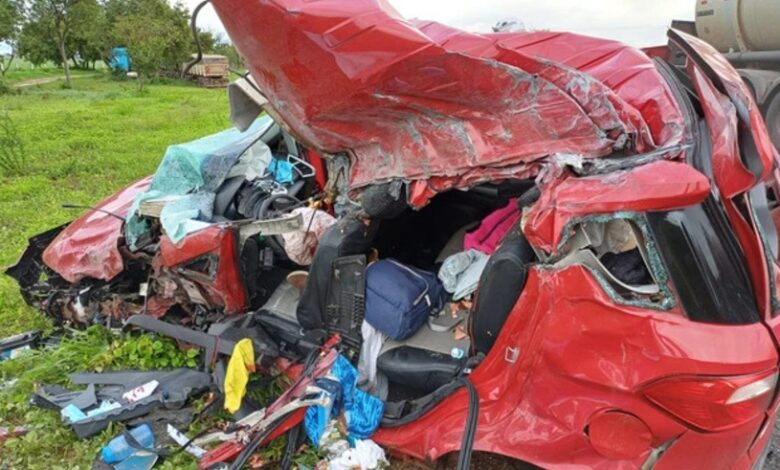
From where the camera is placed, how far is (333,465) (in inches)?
90.0

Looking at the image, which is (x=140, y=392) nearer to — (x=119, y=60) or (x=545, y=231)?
(x=545, y=231)

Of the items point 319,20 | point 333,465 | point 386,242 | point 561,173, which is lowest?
point 333,465

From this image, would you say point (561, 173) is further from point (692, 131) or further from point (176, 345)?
point (176, 345)

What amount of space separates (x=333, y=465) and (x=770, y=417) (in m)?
1.47

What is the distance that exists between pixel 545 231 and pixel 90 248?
273 cm

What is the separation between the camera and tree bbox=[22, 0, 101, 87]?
28.6 meters

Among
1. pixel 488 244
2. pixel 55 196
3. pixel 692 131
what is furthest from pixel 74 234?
pixel 55 196

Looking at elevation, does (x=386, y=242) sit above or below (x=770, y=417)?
above

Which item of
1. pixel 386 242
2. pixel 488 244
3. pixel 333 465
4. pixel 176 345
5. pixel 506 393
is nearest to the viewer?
pixel 506 393

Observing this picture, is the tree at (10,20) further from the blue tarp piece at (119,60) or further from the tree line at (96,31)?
the blue tarp piece at (119,60)

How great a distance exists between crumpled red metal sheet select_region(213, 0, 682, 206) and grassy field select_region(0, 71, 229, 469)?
1.60 metres

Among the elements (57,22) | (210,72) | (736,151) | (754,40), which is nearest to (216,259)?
(736,151)

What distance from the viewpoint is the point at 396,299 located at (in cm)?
238

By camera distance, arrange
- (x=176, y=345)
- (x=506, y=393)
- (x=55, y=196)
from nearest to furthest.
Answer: (x=506, y=393) → (x=176, y=345) → (x=55, y=196)
